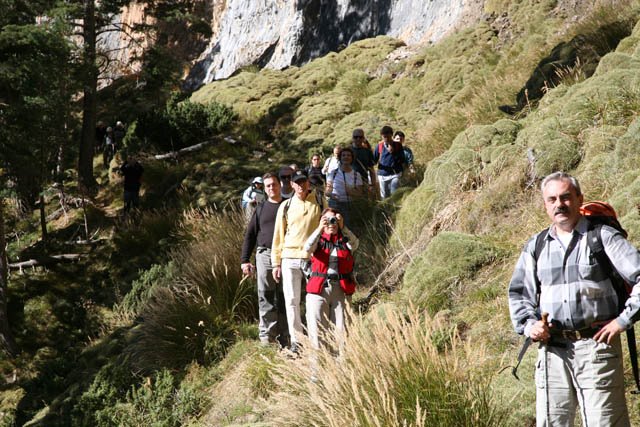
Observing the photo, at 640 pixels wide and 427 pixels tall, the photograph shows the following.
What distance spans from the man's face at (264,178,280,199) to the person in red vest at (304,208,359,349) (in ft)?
4.60

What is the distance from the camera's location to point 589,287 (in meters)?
3.57

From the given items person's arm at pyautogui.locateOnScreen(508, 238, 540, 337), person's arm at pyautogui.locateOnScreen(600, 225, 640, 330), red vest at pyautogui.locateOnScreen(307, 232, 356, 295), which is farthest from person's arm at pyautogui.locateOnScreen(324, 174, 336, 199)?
person's arm at pyautogui.locateOnScreen(600, 225, 640, 330)

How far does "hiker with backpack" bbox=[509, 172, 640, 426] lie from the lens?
11.6 feet

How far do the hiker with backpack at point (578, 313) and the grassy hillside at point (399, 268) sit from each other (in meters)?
0.69

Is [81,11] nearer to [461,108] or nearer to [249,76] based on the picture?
[249,76]

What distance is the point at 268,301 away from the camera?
814cm

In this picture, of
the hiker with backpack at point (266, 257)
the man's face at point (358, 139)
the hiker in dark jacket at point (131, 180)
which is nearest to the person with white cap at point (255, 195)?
the man's face at point (358, 139)

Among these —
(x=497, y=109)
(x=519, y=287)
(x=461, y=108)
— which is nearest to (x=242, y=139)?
(x=461, y=108)

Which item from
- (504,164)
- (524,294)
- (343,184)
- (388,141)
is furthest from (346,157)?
(524,294)

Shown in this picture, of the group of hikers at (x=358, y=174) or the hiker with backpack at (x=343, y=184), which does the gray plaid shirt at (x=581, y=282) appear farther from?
the hiker with backpack at (x=343, y=184)

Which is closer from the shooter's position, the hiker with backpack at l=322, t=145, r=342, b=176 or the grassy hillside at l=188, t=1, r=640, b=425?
the grassy hillside at l=188, t=1, r=640, b=425

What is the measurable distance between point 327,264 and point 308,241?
0.27 meters

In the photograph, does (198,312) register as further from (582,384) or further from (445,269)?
(582,384)

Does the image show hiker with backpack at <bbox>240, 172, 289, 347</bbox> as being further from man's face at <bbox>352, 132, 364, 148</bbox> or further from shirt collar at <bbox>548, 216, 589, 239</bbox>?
shirt collar at <bbox>548, 216, 589, 239</bbox>
